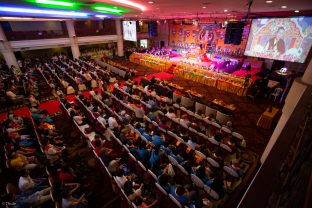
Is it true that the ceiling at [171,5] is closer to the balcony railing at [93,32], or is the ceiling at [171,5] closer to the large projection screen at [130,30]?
the large projection screen at [130,30]

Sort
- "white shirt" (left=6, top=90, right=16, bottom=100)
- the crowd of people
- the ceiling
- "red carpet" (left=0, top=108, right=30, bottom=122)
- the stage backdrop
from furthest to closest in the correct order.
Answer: the stage backdrop, "white shirt" (left=6, top=90, right=16, bottom=100), "red carpet" (left=0, top=108, right=30, bottom=122), the ceiling, the crowd of people

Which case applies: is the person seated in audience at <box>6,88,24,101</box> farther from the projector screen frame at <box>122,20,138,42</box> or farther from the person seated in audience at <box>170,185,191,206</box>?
the projector screen frame at <box>122,20,138,42</box>

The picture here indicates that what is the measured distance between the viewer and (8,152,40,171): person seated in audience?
17.3 feet

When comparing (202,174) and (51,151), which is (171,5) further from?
(51,151)

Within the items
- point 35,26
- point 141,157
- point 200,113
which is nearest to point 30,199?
point 141,157

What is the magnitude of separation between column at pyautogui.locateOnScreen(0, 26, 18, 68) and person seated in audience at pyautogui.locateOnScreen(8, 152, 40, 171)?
14460 millimetres

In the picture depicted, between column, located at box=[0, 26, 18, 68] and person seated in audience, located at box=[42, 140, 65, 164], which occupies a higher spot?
column, located at box=[0, 26, 18, 68]

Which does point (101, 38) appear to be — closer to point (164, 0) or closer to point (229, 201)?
point (164, 0)

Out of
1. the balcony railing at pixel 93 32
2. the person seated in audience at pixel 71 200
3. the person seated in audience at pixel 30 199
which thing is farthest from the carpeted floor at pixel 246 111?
the balcony railing at pixel 93 32

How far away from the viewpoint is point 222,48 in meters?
19.5

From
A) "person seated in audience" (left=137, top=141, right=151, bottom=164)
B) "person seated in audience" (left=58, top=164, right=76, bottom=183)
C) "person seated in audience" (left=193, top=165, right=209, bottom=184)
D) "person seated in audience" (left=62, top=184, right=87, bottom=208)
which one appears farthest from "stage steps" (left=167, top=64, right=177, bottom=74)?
"person seated in audience" (left=62, top=184, right=87, bottom=208)

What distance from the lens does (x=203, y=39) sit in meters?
21.2

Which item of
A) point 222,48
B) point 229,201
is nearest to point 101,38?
point 222,48

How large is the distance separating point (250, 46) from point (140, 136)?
10794 mm
